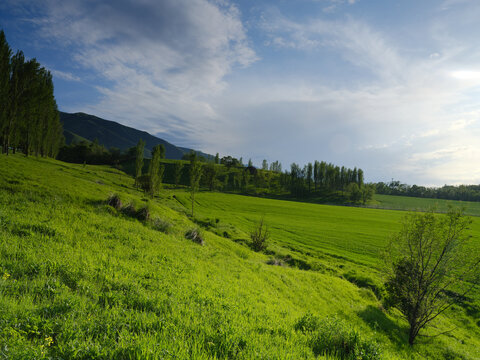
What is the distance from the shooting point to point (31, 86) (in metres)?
46.7

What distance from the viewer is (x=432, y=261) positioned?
57.9ft

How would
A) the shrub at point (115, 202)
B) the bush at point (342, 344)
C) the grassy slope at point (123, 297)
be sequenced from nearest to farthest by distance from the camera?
the grassy slope at point (123, 297)
the bush at point (342, 344)
the shrub at point (115, 202)

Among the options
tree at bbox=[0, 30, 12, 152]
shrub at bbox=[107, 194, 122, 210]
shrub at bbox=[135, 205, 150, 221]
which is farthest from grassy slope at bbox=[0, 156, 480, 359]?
tree at bbox=[0, 30, 12, 152]

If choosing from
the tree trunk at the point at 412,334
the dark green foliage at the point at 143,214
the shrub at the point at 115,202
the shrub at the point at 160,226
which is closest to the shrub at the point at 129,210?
the dark green foliage at the point at 143,214

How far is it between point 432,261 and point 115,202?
2708 centimetres

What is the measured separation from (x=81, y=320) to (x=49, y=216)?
10986mm

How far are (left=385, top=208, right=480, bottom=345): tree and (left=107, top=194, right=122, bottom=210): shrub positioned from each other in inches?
927

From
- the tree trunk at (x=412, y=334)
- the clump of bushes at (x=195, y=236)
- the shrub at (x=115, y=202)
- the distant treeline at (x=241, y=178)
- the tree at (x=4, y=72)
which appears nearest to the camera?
the tree trunk at (x=412, y=334)

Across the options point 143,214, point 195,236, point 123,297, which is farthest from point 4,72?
→ point 123,297

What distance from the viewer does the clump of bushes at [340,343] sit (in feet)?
19.6

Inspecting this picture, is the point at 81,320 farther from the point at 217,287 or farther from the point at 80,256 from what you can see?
the point at 217,287

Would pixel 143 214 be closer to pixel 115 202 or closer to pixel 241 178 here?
pixel 115 202

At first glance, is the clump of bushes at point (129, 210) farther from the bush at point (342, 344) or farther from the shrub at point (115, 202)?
the bush at point (342, 344)

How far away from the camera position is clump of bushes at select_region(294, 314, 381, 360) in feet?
19.6
